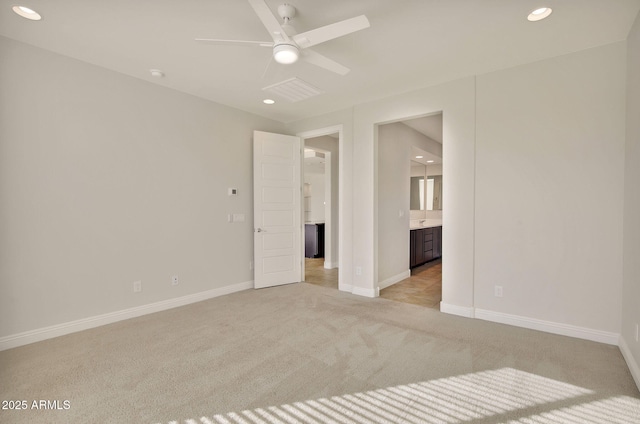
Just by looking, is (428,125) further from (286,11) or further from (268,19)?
(268,19)

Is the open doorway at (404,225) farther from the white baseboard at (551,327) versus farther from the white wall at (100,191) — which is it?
the white wall at (100,191)

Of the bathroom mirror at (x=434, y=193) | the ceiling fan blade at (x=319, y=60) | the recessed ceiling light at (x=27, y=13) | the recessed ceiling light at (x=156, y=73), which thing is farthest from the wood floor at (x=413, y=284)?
the recessed ceiling light at (x=27, y=13)

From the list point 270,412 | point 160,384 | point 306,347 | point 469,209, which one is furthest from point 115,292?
point 469,209

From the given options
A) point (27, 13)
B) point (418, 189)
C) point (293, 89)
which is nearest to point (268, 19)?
point (293, 89)

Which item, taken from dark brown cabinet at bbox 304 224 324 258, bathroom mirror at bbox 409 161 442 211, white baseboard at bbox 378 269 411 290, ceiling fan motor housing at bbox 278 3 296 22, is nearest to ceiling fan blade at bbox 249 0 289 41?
ceiling fan motor housing at bbox 278 3 296 22

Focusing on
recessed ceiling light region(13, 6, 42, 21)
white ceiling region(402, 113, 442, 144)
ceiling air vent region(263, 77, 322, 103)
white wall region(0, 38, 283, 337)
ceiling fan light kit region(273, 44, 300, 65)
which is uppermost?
recessed ceiling light region(13, 6, 42, 21)

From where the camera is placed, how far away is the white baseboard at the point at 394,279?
4.69 meters

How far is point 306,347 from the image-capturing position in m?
2.69

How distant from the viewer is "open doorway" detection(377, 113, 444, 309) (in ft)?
15.2

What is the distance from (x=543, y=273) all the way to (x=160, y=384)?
348 centimetres

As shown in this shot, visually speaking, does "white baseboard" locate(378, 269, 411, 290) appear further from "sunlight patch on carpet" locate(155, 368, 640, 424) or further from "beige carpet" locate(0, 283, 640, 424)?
"sunlight patch on carpet" locate(155, 368, 640, 424)

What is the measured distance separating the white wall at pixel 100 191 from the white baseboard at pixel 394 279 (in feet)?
7.40

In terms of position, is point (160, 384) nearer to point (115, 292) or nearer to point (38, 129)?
point (115, 292)

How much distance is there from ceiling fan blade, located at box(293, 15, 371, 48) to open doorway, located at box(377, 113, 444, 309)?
86.7 inches
